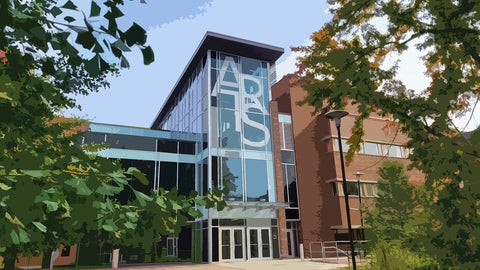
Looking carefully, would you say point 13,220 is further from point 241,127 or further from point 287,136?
point 287,136

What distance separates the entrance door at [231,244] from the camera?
81.8 ft

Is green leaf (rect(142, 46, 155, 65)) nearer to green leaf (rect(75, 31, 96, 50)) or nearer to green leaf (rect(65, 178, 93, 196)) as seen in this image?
green leaf (rect(75, 31, 96, 50))

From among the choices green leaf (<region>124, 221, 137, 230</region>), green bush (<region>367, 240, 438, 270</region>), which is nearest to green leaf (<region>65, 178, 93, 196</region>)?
green leaf (<region>124, 221, 137, 230</region>)

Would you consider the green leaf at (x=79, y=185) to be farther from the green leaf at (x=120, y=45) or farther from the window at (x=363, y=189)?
the window at (x=363, y=189)

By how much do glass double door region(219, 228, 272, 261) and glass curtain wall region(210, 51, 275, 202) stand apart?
2.42 m

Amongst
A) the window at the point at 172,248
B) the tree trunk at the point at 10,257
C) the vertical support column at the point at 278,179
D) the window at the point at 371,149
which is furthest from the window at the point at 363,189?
the tree trunk at the point at 10,257

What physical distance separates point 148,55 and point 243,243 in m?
25.3

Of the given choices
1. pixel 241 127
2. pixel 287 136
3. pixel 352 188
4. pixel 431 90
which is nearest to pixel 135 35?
pixel 431 90

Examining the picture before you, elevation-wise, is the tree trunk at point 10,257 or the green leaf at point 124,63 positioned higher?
the green leaf at point 124,63

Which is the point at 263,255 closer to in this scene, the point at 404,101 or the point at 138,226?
the point at 404,101

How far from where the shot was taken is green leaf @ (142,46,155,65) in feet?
5.71

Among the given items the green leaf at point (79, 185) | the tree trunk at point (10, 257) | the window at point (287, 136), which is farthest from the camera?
the window at point (287, 136)

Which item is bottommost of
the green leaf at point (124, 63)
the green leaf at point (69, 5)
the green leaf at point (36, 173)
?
the green leaf at point (36, 173)

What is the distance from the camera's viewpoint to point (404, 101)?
6.01 meters
